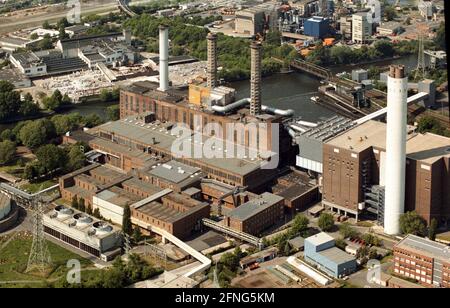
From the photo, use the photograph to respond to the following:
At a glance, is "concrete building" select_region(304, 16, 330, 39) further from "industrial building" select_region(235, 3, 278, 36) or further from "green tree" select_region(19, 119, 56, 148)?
"green tree" select_region(19, 119, 56, 148)

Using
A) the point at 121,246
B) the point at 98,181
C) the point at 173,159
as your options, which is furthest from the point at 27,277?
the point at 173,159

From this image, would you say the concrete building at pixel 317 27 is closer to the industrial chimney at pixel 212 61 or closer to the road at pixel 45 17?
the road at pixel 45 17

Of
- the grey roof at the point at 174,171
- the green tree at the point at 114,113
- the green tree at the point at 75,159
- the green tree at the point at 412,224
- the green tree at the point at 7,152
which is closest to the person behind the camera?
the green tree at the point at 412,224

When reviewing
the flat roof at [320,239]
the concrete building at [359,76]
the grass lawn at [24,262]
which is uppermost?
the concrete building at [359,76]

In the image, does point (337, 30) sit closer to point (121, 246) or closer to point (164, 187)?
point (164, 187)

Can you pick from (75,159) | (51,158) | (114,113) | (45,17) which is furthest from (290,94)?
(45,17)

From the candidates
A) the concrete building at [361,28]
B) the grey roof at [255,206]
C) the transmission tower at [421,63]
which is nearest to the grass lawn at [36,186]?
the grey roof at [255,206]

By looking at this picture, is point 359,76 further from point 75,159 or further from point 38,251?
point 38,251

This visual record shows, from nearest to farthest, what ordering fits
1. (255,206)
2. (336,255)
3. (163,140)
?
(336,255) < (255,206) < (163,140)
